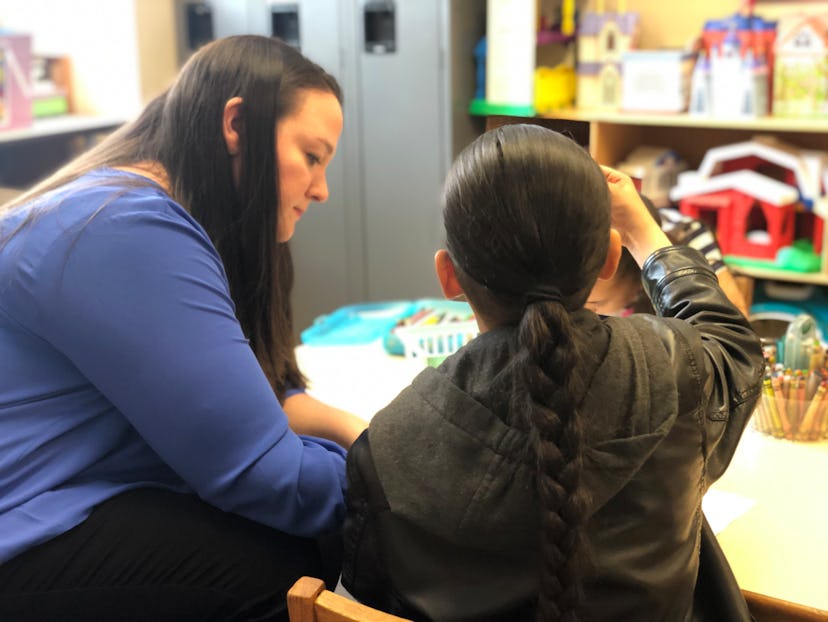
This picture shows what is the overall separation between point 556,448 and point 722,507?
18.5 inches

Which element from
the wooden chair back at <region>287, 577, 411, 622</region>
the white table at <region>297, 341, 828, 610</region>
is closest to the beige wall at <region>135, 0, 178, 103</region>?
the white table at <region>297, 341, 828, 610</region>

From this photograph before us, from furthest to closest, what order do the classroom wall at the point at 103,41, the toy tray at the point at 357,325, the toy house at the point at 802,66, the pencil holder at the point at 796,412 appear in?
the classroom wall at the point at 103,41, the toy house at the point at 802,66, the toy tray at the point at 357,325, the pencil holder at the point at 796,412

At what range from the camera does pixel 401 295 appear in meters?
3.36

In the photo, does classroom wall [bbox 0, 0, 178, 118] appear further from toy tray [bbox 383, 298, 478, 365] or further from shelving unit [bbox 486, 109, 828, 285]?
toy tray [bbox 383, 298, 478, 365]

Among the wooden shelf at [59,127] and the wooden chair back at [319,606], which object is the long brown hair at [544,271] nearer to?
the wooden chair back at [319,606]

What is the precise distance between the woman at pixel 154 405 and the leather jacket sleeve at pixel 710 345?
44cm

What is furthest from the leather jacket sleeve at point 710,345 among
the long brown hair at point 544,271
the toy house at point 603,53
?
the toy house at point 603,53

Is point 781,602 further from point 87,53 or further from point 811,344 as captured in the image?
point 87,53

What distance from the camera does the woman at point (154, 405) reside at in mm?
1042

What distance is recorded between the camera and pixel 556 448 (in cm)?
80

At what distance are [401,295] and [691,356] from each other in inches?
97.9

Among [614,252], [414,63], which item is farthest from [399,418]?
[414,63]

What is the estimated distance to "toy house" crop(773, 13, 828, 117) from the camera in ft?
8.66

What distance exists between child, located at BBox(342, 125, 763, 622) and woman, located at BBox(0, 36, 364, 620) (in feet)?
0.68
